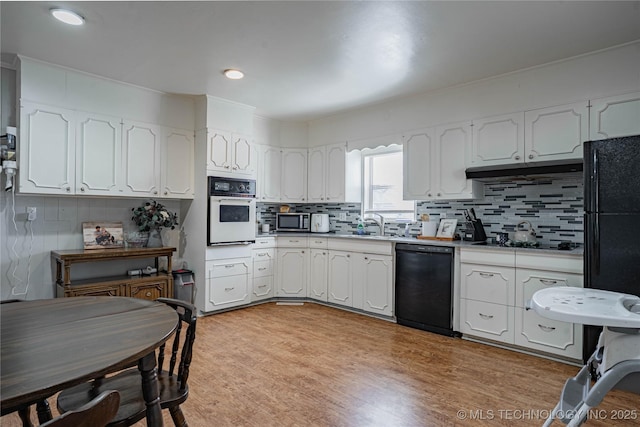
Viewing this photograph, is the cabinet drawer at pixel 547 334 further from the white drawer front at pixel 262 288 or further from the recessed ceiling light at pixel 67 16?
the recessed ceiling light at pixel 67 16

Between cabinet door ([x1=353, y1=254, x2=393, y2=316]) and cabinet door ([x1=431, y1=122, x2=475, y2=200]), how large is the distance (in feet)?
3.08

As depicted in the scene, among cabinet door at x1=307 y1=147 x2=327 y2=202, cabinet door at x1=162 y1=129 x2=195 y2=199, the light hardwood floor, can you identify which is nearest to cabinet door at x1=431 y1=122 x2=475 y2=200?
the light hardwood floor

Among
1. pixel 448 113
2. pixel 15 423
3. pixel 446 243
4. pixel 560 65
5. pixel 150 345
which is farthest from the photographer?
pixel 448 113

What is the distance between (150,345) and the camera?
1.31 m

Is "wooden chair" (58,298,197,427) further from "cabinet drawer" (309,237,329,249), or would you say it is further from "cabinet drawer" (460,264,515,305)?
"cabinet drawer" (309,237,329,249)

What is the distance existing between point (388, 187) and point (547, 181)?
184 cm

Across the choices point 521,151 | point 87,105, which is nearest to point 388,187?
point 521,151

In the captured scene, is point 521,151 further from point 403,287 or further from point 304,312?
point 304,312

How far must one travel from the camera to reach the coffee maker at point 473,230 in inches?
148

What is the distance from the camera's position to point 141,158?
154 inches

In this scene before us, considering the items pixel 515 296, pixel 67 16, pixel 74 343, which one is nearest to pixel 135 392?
pixel 74 343

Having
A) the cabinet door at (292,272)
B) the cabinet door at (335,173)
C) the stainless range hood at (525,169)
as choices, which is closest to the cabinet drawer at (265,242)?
the cabinet door at (292,272)

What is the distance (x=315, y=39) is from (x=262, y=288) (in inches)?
121

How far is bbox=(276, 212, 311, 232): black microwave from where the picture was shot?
5.12 meters
